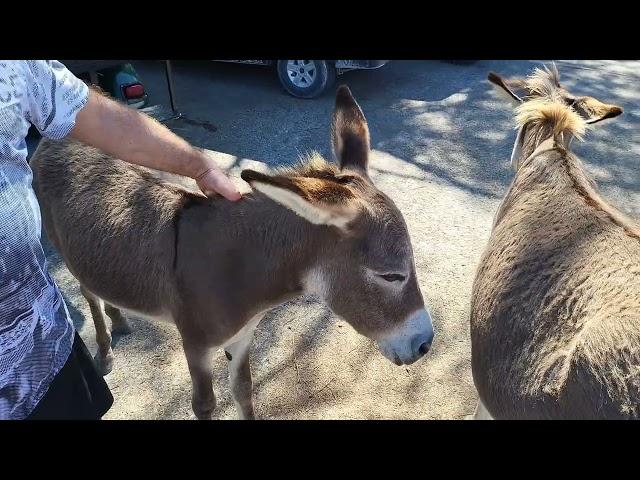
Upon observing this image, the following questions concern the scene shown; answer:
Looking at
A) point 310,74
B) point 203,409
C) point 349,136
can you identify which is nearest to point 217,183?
point 349,136

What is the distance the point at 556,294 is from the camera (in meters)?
2.06

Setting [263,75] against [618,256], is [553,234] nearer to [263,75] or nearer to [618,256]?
[618,256]

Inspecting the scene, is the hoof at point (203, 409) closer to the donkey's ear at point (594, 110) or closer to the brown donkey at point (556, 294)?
the brown donkey at point (556, 294)

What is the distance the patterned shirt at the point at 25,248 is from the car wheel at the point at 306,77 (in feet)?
20.5

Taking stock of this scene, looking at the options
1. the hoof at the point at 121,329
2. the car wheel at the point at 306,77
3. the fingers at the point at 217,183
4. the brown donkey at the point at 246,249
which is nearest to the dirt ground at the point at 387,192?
the hoof at the point at 121,329

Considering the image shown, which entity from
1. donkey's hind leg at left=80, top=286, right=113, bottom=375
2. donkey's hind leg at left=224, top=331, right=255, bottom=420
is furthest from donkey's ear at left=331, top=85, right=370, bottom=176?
donkey's hind leg at left=80, top=286, right=113, bottom=375

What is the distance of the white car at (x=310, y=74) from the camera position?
7562 millimetres

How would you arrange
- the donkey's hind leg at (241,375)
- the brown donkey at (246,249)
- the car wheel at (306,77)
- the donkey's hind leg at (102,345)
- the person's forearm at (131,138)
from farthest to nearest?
the car wheel at (306,77) < the donkey's hind leg at (102,345) < the donkey's hind leg at (241,375) < the brown donkey at (246,249) < the person's forearm at (131,138)

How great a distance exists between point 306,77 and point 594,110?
17.4 feet

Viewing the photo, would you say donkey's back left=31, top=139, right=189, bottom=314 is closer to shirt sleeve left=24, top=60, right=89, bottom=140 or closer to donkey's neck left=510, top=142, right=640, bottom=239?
shirt sleeve left=24, top=60, right=89, bottom=140

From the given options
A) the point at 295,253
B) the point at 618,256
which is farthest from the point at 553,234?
the point at 295,253

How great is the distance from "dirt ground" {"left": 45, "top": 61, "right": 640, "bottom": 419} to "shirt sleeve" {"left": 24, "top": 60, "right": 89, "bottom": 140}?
216cm

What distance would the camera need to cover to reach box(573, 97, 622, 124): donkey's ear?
2.88m

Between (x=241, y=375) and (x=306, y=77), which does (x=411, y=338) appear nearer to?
(x=241, y=375)
